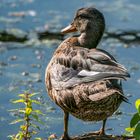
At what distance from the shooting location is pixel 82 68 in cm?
698

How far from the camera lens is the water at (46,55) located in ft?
29.1

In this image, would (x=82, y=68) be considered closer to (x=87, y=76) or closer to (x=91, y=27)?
(x=87, y=76)

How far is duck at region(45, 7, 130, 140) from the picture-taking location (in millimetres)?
6512

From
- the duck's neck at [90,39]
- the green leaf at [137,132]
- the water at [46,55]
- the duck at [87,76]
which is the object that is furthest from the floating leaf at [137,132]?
the water at [46,55]

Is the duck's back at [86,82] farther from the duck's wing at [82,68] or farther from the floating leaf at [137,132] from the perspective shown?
the floating leaf at [137,132]

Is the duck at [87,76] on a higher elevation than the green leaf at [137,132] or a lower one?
higher

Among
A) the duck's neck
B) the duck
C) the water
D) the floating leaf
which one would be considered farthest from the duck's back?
the water

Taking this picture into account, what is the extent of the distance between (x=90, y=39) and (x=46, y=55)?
11.5ft

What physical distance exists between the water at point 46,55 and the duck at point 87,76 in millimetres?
1303

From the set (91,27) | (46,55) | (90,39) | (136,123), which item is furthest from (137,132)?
(46,55)

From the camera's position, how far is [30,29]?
480 inches

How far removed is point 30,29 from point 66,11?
1.00m

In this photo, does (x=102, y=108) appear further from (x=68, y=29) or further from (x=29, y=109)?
(x=68, y=29)

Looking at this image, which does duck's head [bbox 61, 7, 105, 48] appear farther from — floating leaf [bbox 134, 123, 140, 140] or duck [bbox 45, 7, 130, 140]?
floating leaf [bbox 134, 123, 140, 140]
